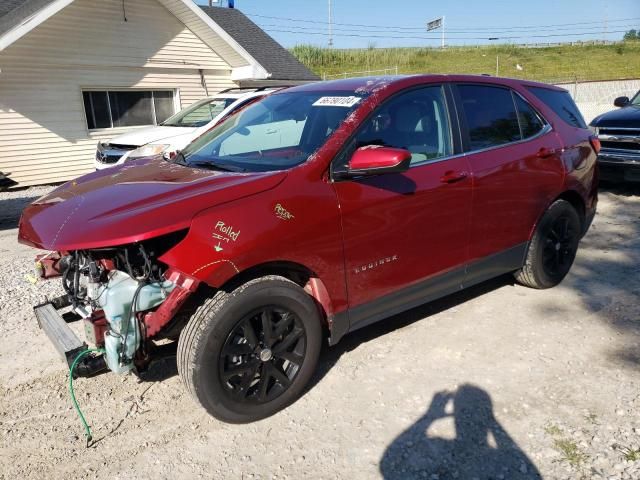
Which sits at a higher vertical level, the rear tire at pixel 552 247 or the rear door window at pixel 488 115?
the rear door window at pixel 488 115

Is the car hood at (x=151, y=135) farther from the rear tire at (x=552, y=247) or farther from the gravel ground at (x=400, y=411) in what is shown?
the rear tire at (x=552, y=247)

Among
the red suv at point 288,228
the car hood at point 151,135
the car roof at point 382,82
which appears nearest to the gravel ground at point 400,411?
the red suv at point 288,228

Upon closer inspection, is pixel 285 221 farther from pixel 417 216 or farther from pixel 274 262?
pixel 417 216

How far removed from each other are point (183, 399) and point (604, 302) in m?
3.50

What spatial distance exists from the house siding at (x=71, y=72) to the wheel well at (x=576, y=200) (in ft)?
37.0

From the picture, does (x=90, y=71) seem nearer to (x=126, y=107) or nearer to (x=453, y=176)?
(x=126, y=107)

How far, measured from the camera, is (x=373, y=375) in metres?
3.36

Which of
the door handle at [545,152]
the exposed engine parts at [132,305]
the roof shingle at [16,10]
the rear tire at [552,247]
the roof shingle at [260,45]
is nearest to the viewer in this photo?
the exposed engine parts at [132,305]

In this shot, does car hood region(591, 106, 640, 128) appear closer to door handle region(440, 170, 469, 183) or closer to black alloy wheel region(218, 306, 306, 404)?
door handle region(440, 170, 469, 183)

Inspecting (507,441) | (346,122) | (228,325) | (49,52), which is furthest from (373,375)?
(49,52)

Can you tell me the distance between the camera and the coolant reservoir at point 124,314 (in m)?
2.56

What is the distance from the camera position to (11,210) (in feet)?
30.8

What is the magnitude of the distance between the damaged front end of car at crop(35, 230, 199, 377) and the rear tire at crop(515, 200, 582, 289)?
3.02 metres

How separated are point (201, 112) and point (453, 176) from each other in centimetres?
769
